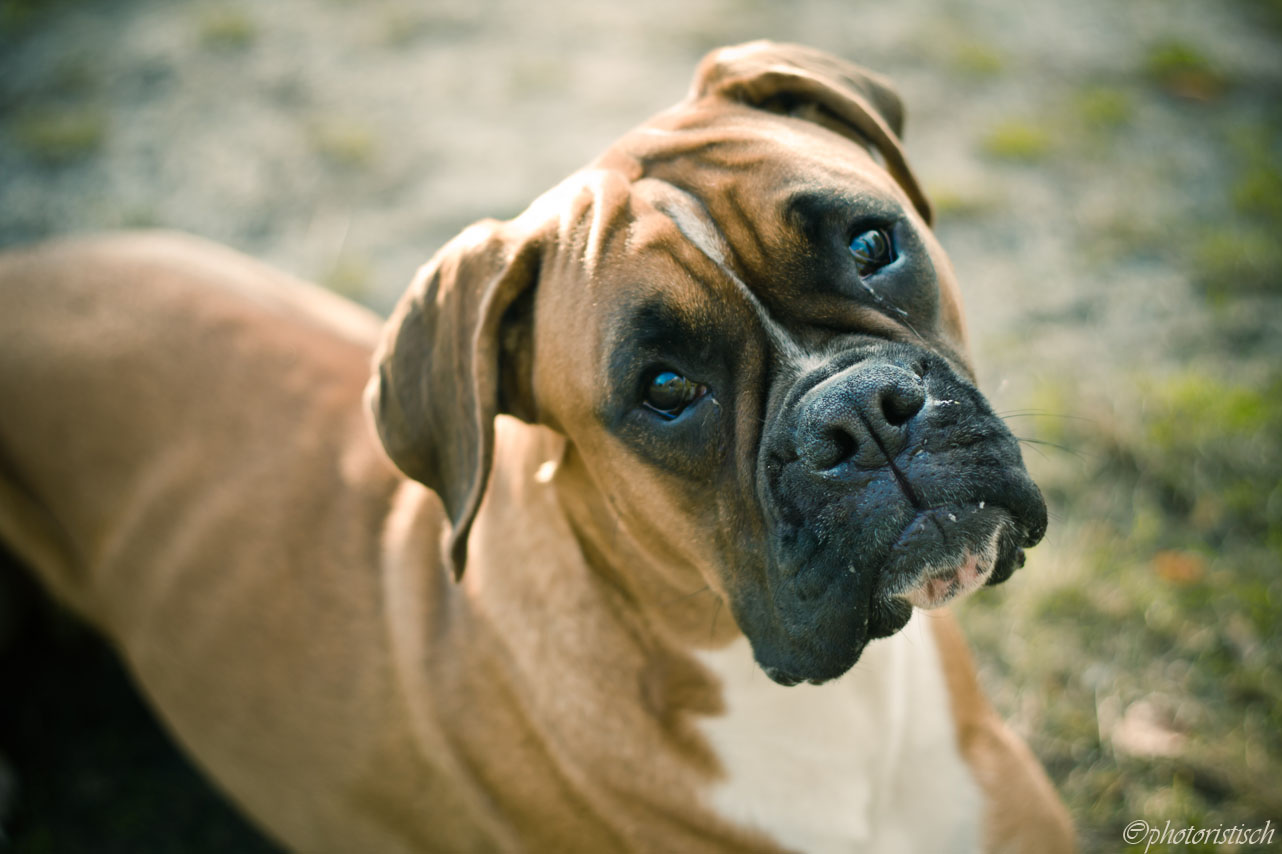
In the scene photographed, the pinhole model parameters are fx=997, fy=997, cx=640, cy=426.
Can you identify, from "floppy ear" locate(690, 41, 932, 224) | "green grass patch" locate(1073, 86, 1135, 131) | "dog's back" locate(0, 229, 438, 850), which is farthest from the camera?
"green grass patch" locate(1073, 86, 1135, 131)

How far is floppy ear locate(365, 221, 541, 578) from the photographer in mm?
2393

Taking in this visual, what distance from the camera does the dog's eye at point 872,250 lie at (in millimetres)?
2398

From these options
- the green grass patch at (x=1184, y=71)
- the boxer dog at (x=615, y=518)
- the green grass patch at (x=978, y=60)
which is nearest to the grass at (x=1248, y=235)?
the green grass patch at (x=1184, y=71)

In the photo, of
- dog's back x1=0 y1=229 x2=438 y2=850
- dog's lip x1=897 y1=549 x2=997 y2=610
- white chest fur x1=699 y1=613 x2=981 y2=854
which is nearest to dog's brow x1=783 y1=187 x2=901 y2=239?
dog's lip x1=897 y1=549 x2=997 y2=610

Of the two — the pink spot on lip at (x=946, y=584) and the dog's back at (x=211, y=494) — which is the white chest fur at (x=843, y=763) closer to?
the pink spot on lip at (x=946, y=584)

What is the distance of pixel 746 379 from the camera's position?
2.30 meters

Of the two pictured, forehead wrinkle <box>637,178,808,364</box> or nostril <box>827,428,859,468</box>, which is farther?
forehead wrinkle <box>637,178,808,364</box>

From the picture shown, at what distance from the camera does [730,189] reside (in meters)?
2.40

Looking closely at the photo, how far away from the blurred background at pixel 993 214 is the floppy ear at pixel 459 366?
1349 mm

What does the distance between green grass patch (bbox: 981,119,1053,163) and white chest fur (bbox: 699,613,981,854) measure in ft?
13.3

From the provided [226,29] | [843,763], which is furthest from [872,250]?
[226,29]

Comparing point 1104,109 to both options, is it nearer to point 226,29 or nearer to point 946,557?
point 946,557

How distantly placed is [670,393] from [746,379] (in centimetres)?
18

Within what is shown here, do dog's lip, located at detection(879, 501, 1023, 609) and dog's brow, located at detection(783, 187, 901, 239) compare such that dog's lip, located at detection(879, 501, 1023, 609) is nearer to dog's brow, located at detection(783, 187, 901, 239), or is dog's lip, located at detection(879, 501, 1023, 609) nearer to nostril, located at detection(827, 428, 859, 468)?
nostril, located at detection(827, 428, 859, 468)
